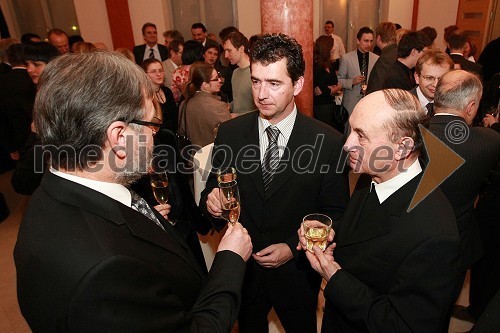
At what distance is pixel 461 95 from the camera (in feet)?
7.30

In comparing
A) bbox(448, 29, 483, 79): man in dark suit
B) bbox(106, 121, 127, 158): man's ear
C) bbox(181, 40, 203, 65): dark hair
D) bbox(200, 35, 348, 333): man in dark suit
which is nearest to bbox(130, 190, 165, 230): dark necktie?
bbox(106, 121, 127, 158): man's ear

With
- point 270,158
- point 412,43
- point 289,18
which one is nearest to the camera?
point 270,158

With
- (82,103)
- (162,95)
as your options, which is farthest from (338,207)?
(162,95)

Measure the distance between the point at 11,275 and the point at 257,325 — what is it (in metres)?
2.76

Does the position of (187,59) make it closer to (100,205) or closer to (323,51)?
(323,51)

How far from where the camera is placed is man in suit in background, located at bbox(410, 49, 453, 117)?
291cm

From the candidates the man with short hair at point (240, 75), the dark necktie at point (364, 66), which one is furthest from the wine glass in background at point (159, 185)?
the dark necktie at point (364, 66)

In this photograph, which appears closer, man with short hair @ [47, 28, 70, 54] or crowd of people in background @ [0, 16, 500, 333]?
crowd of people in background @ [0, 16, 500, 333]

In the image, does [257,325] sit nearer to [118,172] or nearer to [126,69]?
[118,172]

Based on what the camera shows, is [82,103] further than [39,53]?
No

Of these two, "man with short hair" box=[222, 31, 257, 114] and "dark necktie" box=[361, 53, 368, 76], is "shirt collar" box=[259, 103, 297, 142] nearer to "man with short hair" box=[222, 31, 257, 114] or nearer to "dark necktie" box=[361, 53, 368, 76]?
"man with short hair" box=[222, 31, 257, 114]

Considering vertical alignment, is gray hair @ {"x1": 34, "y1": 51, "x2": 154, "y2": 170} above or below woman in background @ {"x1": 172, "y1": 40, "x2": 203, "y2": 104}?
above

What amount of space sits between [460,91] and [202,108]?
90.0 inches

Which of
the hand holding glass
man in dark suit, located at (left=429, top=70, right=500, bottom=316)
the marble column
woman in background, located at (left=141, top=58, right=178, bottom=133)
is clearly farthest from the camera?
→ woman in background, located at (left=141, top=58, right=178, bottom=133)
